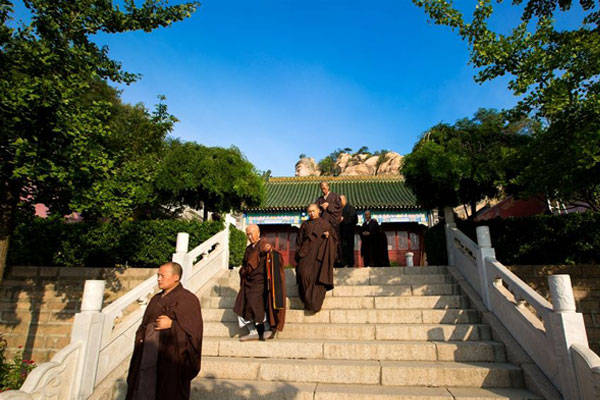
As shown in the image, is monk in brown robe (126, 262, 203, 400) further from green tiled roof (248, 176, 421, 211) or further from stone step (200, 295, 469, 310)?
green tiled roof (248, 176, 421, 211)

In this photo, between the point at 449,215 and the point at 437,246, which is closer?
the point at 449,215

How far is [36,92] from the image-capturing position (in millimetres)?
4242

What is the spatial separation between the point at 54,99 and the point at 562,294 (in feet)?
20.4

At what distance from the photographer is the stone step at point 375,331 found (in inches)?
167

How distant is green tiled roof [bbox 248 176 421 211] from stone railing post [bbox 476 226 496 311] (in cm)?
998

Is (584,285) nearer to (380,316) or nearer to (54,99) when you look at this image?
(380,316)

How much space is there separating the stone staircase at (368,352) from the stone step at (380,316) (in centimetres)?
1

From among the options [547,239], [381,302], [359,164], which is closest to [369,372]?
[381,302]

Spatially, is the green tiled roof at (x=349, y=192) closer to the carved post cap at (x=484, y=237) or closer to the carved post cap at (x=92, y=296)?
the carved post cap at (x=484, y=237)

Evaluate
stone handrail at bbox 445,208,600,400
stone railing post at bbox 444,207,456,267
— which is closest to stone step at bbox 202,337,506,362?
stone handrail at bbox 445,208,600,400

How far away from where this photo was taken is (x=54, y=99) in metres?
4.29

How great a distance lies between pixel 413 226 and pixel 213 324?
42.6ft

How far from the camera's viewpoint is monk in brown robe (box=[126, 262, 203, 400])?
9.18 ft

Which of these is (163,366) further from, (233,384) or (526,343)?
(526,343)
